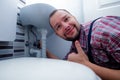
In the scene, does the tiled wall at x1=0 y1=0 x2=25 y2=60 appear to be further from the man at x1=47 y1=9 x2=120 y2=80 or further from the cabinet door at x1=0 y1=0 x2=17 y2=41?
the man at x1=47 y1=9 x2=120 y2=80

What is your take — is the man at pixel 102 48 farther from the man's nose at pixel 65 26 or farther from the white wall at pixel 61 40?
the white wall at pixel 61 40

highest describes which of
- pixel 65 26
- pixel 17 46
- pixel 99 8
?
pixel 99 8

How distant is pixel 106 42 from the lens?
0.66 meters

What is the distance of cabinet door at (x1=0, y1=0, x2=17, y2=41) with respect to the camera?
692 millimetres

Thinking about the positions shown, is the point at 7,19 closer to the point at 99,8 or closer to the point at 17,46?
the point at 17,46

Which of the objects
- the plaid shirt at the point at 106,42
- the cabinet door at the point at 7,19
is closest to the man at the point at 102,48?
the plaid shirt at the point at 106,42

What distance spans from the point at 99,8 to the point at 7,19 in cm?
74

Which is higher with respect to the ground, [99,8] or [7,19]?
[99,8]

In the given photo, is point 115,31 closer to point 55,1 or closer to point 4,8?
point 4,8

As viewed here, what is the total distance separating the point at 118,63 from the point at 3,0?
609 millimetres

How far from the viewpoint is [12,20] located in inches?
30.8

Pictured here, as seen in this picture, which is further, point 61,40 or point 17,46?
point 61,40

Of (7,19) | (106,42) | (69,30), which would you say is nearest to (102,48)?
(106,42)

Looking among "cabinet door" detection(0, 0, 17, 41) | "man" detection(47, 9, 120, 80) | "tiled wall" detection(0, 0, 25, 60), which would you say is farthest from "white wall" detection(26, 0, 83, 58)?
"cabinet door" detection(0, 0, 17, 41)
